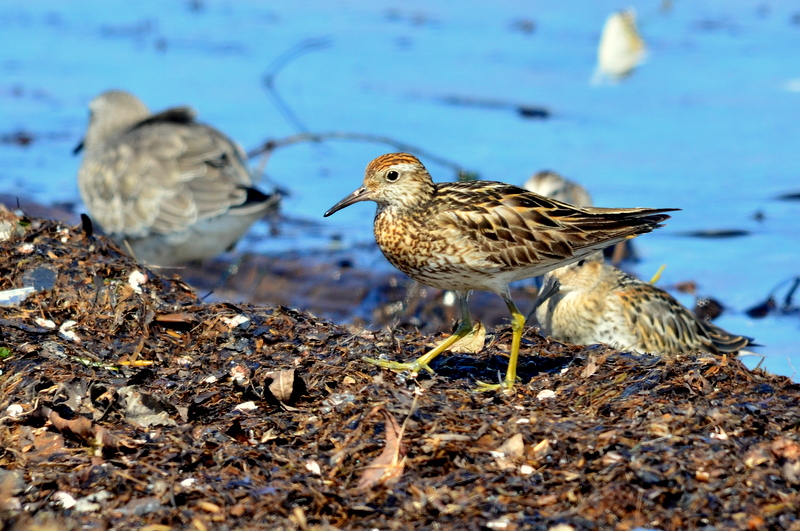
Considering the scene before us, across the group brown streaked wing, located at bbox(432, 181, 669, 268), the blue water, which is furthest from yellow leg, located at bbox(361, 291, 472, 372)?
the blue water

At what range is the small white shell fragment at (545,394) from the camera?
466 centimetres

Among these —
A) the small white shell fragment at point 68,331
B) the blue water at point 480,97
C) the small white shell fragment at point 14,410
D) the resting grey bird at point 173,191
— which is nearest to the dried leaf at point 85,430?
the small white shell fragment at point 14,410

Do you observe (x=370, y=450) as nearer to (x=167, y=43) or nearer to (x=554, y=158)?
(x=554, y=158)

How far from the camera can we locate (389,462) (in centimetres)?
391

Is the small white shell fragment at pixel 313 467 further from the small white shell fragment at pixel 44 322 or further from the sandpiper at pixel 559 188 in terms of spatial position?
the sandpiper at pixel 559 188

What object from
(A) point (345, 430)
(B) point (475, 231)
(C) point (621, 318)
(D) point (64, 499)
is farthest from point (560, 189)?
(D) point (64, 499)

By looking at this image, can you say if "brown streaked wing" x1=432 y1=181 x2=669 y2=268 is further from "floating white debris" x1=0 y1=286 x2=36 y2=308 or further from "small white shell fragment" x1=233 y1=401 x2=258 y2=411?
"floating white debris" x1=0 y1=286 x2=36 y2=308

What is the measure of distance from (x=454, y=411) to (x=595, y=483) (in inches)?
29.6

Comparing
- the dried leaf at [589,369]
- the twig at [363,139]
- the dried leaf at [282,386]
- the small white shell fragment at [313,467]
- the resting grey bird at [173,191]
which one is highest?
the dried leaf at [589,369]

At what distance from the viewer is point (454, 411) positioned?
4324 millimetres

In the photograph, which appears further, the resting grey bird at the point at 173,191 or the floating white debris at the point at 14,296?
the resting grey bird at the point at 173,191

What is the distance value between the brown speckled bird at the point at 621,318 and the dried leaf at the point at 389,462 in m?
3.25

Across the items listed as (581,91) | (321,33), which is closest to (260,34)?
(321,33)

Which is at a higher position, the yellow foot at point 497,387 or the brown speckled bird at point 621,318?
the yellow foot at point 497,387
